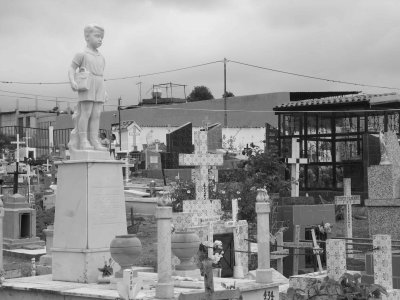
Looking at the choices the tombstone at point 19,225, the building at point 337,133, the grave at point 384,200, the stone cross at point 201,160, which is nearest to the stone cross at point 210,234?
the stone cross at point 201,160

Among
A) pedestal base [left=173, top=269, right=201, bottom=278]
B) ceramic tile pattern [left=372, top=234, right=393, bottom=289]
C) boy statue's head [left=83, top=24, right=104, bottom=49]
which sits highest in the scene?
boy statue's head [left=83, top=24, right=104, bottom=49]

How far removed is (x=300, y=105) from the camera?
2438 centimetres

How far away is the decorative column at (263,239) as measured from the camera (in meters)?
9.02

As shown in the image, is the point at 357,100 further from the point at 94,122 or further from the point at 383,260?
the point at 383,260

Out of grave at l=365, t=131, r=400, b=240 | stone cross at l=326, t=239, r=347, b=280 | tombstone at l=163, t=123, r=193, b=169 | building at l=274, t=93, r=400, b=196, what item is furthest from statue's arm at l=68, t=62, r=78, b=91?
tombstone at l=163, t=123, r=193, b=169

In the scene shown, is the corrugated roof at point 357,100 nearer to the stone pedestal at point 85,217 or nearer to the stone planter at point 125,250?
the stone pedestal at point 85,217

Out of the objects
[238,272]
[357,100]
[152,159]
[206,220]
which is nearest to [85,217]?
[206,220]

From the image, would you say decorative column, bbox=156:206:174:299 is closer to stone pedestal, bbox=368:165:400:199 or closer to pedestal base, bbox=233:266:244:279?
pedestal base, bbox=233:266:244:279

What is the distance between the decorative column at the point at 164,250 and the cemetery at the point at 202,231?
0.04ft

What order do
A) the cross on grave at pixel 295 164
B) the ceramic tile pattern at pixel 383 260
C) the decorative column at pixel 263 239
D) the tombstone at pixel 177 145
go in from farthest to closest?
the tombstone at pixel 177 145
the cross on grave at pixel 295 164
the decorative column at pixel 263 239
the ceramic tile pattern at pixel 383 260

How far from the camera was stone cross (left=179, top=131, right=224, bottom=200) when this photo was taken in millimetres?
12344

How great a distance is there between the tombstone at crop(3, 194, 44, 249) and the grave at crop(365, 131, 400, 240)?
9.04 m

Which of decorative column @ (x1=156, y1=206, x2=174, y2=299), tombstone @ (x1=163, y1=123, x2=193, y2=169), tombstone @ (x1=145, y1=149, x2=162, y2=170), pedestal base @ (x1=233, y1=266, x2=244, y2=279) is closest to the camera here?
decorative column @ (x1=156, y1=206, x2=174, y2=299)

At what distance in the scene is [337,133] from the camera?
2286 centimetres
